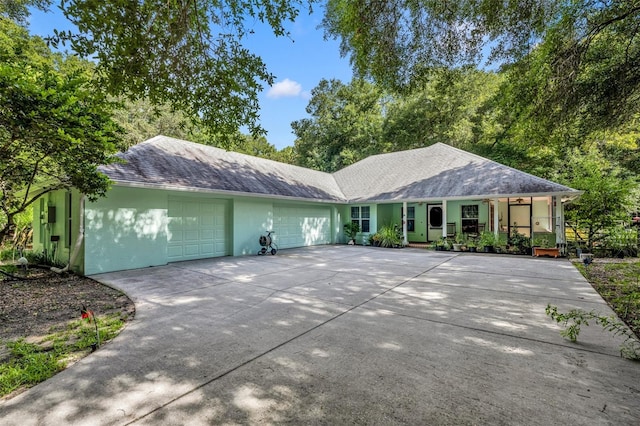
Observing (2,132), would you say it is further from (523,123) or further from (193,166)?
(523,123)

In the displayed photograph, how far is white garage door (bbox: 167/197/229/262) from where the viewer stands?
32.0ft

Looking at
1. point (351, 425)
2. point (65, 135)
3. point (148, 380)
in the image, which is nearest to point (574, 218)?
point (351, 425)

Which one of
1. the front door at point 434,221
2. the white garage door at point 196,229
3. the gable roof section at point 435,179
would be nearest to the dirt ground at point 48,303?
the white garage door at point 196,229

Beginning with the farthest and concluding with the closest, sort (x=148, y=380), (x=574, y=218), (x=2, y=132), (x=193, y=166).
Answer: (x=574, y=218) < (x=193, y=166) < (x=2, y=132) < (x=148, y=380)

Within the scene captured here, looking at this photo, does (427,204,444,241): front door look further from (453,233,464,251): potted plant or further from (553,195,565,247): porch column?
(553,195,565,247): porch column

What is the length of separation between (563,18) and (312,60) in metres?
6.39

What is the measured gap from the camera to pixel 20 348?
3359 mm

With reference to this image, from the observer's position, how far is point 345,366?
290cm

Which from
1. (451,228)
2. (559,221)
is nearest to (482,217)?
(451,228)

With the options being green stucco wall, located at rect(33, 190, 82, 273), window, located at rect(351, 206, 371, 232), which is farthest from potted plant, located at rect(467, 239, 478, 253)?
green stucco wall, located at rect(33, 190, 82, 273)

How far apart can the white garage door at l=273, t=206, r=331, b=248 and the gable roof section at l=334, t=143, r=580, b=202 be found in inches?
84.5

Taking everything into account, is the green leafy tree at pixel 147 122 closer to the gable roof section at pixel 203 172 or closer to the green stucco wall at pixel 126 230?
the gable roof section at pixel 203 172

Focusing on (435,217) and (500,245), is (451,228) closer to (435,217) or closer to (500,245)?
(435,217)

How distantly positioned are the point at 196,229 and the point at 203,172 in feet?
6.94
